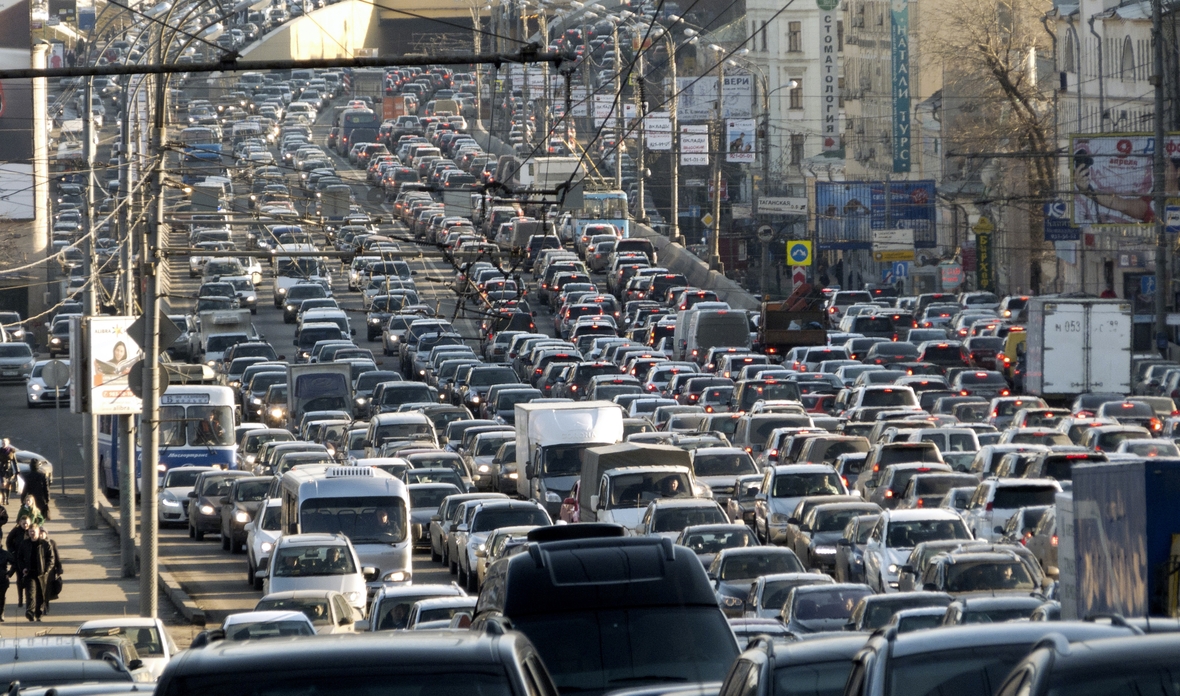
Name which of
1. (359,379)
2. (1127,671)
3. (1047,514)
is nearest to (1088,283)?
(359,379)

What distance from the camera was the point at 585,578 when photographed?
11.3m

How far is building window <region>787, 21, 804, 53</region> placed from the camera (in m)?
116

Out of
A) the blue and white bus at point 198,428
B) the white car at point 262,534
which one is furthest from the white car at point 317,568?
the blue and white bus at point 198,428

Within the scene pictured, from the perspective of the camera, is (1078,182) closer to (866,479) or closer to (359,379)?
(359,379)

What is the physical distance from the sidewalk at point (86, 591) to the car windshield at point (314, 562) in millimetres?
1441

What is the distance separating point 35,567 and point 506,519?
20.6 feet

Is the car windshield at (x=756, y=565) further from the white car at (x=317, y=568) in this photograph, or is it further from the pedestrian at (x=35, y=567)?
the pedestrian at (x=35, y=567)

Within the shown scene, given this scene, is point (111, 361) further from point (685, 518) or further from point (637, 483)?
point (685, 518)

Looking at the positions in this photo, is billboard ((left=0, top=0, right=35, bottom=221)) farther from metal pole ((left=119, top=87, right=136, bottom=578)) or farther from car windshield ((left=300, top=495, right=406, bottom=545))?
car windshield ((left=300, top=495, right=406, bottom=545))

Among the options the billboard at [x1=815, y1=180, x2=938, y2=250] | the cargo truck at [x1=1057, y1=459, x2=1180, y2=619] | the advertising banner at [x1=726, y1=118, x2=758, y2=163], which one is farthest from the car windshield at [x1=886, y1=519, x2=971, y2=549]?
the advertising banner at [x1=726, y1=118, x2=758, y2=163]

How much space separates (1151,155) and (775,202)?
25844mm

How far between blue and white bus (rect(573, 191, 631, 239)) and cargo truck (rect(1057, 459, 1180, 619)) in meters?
71.1

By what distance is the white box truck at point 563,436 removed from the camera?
113 feet

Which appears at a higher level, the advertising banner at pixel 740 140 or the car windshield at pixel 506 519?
the advertising banner at pixel 740 140
